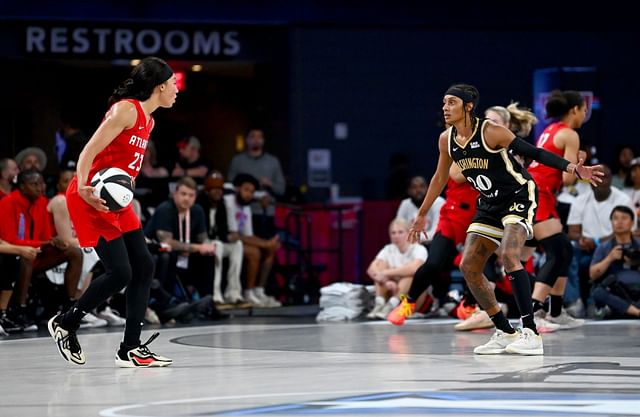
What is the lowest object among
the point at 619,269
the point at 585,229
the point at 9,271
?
the point at 619,269

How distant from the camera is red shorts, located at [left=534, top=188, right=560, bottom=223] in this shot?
8.60m

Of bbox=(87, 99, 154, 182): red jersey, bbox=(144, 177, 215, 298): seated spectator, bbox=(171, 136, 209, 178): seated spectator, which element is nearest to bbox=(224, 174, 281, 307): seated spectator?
bbox=(171, 136, 209, 178): seated spectator

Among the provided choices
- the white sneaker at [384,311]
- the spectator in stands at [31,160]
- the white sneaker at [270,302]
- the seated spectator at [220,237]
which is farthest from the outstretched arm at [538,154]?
the white sneaker at [270,302]

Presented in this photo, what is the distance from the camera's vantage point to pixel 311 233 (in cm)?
1454

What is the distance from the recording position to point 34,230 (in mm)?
9906

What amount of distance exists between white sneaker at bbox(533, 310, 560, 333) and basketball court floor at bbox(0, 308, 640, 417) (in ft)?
0.47

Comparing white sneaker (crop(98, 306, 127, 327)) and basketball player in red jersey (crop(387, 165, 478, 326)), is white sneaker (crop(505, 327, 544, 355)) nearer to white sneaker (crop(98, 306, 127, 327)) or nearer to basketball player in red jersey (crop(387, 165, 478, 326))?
basketball player in red jersey (crop(387, 165, 478, 326))

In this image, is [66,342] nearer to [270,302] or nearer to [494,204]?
[494,204]

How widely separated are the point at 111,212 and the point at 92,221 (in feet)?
0.39

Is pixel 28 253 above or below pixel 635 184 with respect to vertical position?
below

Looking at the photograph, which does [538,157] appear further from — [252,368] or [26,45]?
[26,45]

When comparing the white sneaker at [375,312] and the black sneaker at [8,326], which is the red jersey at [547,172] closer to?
the white sneaker at [375,312]

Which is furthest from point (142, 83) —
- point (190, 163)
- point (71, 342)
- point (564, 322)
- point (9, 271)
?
point (190, 163)

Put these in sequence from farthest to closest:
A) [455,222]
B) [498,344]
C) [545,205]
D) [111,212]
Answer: [455,222], [545,205], [498,344], [111,212]
